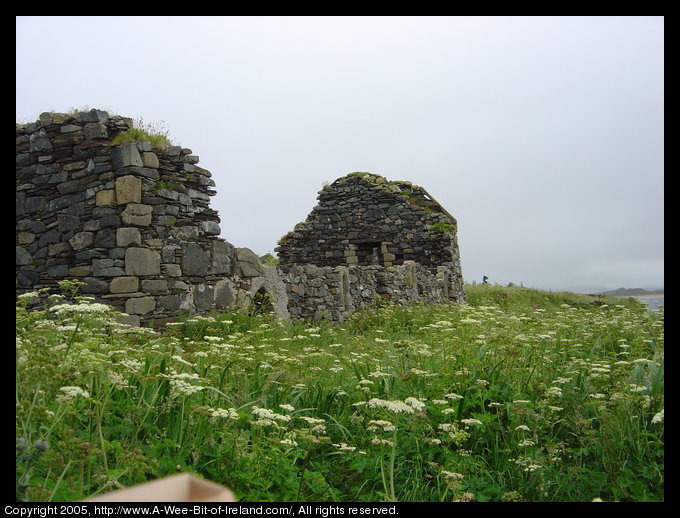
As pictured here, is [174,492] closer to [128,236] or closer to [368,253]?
[128,236]

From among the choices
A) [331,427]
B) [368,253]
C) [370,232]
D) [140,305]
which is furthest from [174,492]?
[368,253]

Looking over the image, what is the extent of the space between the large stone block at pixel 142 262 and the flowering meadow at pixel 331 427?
3486mm

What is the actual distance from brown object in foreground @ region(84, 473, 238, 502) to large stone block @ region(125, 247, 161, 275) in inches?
291

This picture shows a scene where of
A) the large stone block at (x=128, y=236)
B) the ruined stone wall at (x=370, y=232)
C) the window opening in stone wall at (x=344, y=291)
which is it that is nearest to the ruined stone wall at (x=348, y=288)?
the window opening in stone wall at (x=344, y=291)

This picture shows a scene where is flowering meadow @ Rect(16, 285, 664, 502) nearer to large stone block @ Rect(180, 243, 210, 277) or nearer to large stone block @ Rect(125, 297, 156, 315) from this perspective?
large stone block @ Rect(125, 297, 156, 315)

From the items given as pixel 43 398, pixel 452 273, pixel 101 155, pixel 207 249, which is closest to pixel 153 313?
pixel 207 249

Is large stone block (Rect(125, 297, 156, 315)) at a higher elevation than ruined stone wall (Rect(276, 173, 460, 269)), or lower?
lower

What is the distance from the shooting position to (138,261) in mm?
8164

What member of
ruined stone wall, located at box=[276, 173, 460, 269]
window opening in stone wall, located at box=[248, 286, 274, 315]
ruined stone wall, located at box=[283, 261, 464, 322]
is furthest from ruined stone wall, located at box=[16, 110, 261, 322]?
ruined stone wall, located at box=[276, 173, 460, 269]

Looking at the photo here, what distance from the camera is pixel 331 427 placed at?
4.07 meters

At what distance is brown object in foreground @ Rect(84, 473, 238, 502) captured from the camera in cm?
112

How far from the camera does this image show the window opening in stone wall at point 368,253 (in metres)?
18.9

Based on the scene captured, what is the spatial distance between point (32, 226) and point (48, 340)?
20.1 ft
